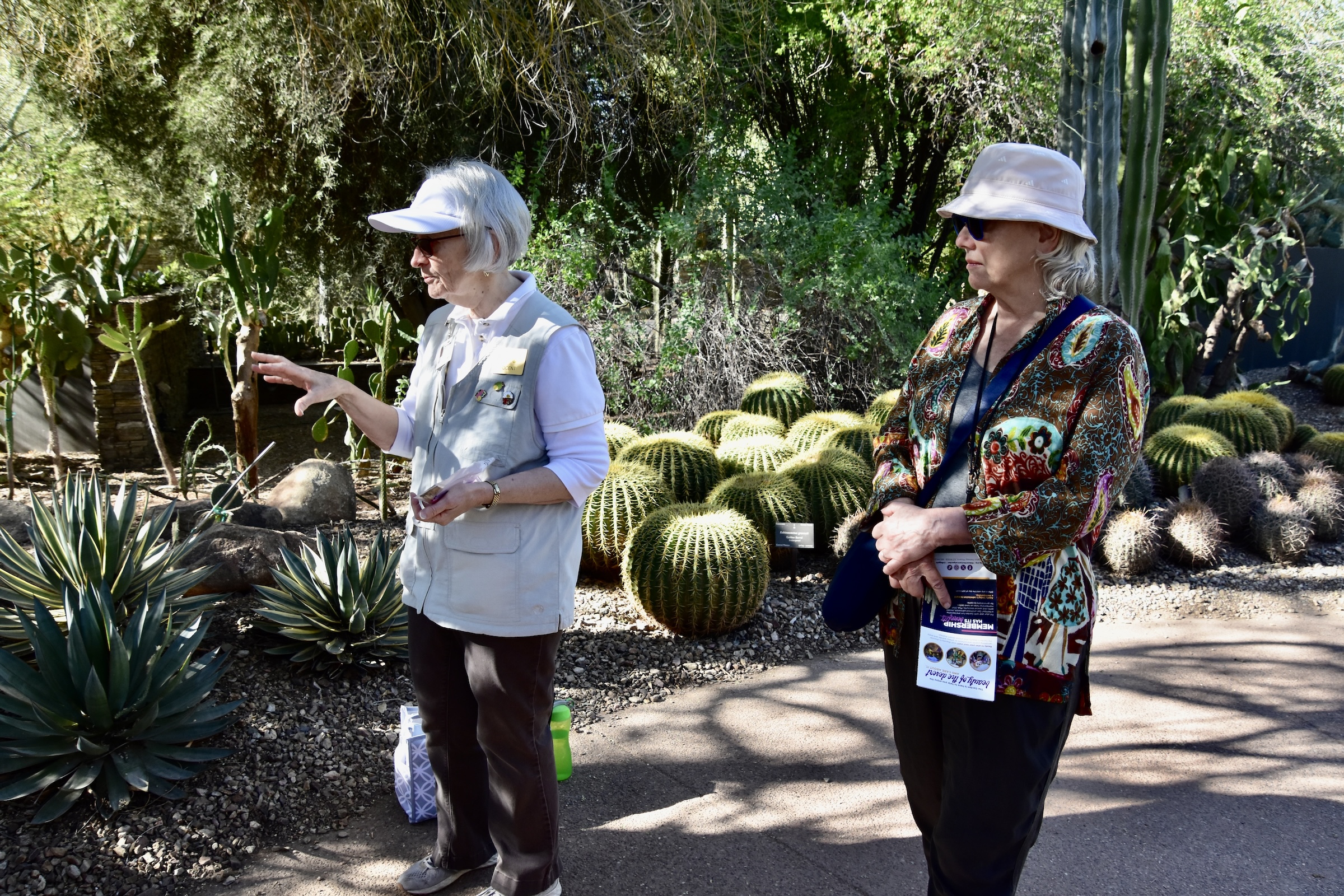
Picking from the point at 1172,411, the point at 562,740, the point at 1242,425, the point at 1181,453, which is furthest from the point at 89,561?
the point at 1172,411

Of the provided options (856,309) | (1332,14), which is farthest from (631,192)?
(1332,14)

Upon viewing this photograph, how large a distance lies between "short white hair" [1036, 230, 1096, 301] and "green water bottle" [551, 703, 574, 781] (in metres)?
1.94

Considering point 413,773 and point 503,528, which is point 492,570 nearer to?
point 503,528

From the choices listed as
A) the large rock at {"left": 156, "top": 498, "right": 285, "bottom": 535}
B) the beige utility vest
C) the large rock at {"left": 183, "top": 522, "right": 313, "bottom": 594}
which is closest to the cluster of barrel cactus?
the large rock at {"left": 183, "top": 522, "right": 313, "bottom": 594}

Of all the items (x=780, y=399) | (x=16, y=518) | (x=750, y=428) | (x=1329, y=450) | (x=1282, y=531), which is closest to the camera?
(x=16, y=518)

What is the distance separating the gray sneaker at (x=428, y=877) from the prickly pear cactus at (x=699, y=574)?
1.94 m

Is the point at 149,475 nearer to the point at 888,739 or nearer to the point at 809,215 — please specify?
the point at 809,215

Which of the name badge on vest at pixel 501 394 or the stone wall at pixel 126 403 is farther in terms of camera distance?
the stone wall at pixel 126 403

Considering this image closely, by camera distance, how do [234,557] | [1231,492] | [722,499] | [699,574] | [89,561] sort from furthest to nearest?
[1231,492] < [722,499] < [699,574] < [234,557] < [89,561]

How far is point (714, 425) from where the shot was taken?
7000 millimetres

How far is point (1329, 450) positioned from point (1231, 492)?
153 centimetres

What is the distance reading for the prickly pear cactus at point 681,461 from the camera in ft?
18.8

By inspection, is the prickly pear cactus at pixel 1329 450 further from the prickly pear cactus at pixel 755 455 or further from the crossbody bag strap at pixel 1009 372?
the crossbody bag strap at pixel 1009 372

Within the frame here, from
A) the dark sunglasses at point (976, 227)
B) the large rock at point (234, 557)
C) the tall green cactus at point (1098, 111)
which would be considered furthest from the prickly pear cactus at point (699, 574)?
the tall green cactus at point (1098, 111)
